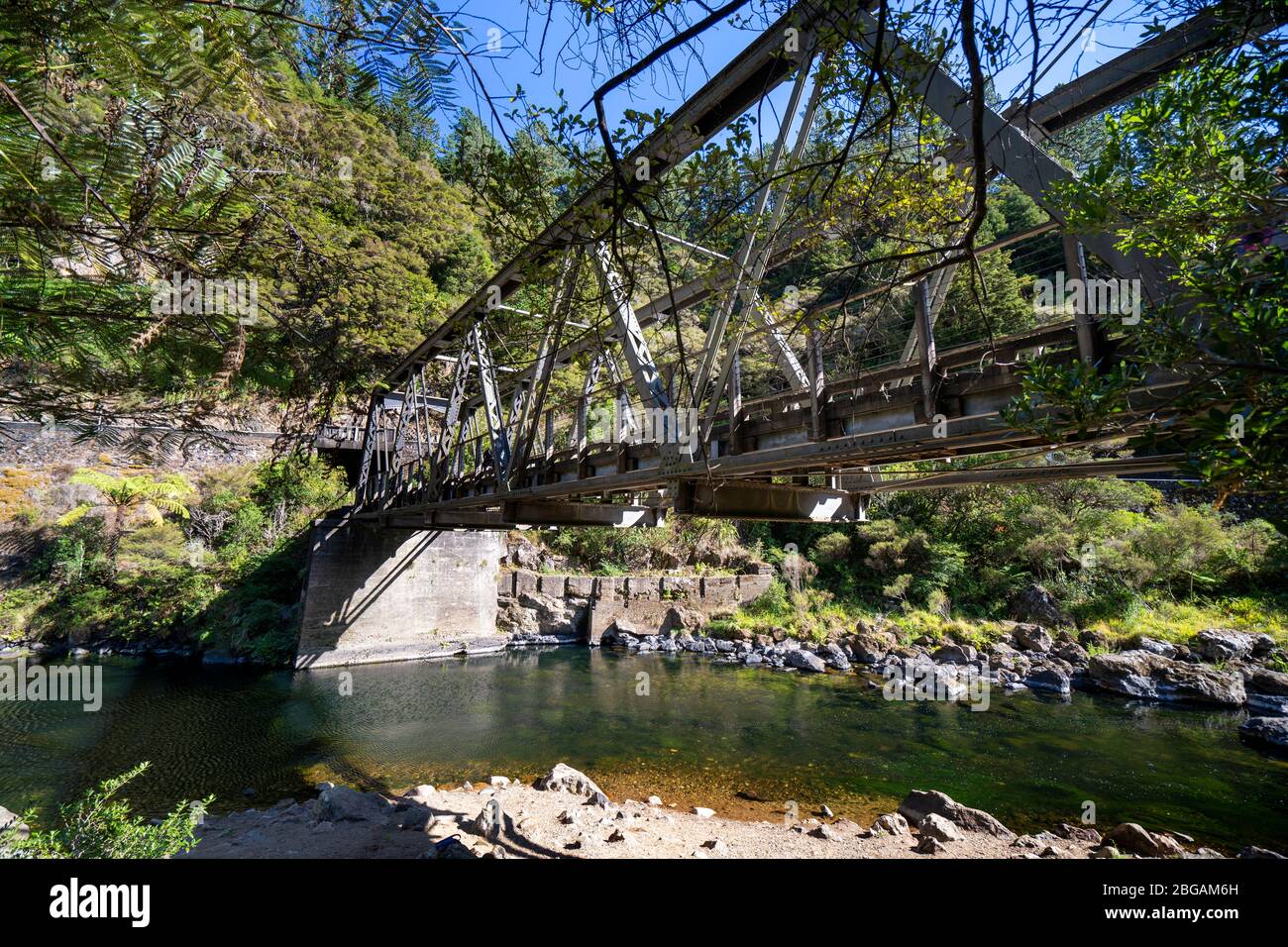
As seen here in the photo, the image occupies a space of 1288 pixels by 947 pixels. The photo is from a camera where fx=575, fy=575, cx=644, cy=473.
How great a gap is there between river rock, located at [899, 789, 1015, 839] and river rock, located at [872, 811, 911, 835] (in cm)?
22

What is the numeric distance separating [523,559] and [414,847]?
16.7m

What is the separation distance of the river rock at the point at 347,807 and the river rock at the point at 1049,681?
Result: 15.1 metres

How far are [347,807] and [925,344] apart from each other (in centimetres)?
774

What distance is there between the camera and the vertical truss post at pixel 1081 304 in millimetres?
3322

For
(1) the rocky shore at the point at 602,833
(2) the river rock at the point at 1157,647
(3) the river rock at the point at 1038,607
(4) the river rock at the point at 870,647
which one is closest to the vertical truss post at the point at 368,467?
(1) the rocky shore at the point at 602,833

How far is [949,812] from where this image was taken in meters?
6.97

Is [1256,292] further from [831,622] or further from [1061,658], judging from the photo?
[831,622]

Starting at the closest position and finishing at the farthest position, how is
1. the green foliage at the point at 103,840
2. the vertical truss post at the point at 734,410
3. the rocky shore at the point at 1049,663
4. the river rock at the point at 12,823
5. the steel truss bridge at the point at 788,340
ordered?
the steel truss bridge at the point at 788,340, the green foliage at the point at 103,840, the river rock at the point at 12,823, the vertical truss post at the point at 734,410, the rocky shore at the point at 1049,663

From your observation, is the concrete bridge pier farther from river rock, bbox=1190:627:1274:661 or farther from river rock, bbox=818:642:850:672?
river rock, bbox=1190:627:1274:661

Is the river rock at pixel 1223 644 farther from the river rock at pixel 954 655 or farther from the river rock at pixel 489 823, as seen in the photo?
the river rock at pixel 489 823

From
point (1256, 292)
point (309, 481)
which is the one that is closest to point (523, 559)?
point (309, 481)

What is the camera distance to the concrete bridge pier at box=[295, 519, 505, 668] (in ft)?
53.4

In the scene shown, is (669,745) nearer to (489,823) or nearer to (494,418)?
(489,823)

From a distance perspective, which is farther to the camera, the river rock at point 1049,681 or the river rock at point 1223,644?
the river rock at point 1223,644
